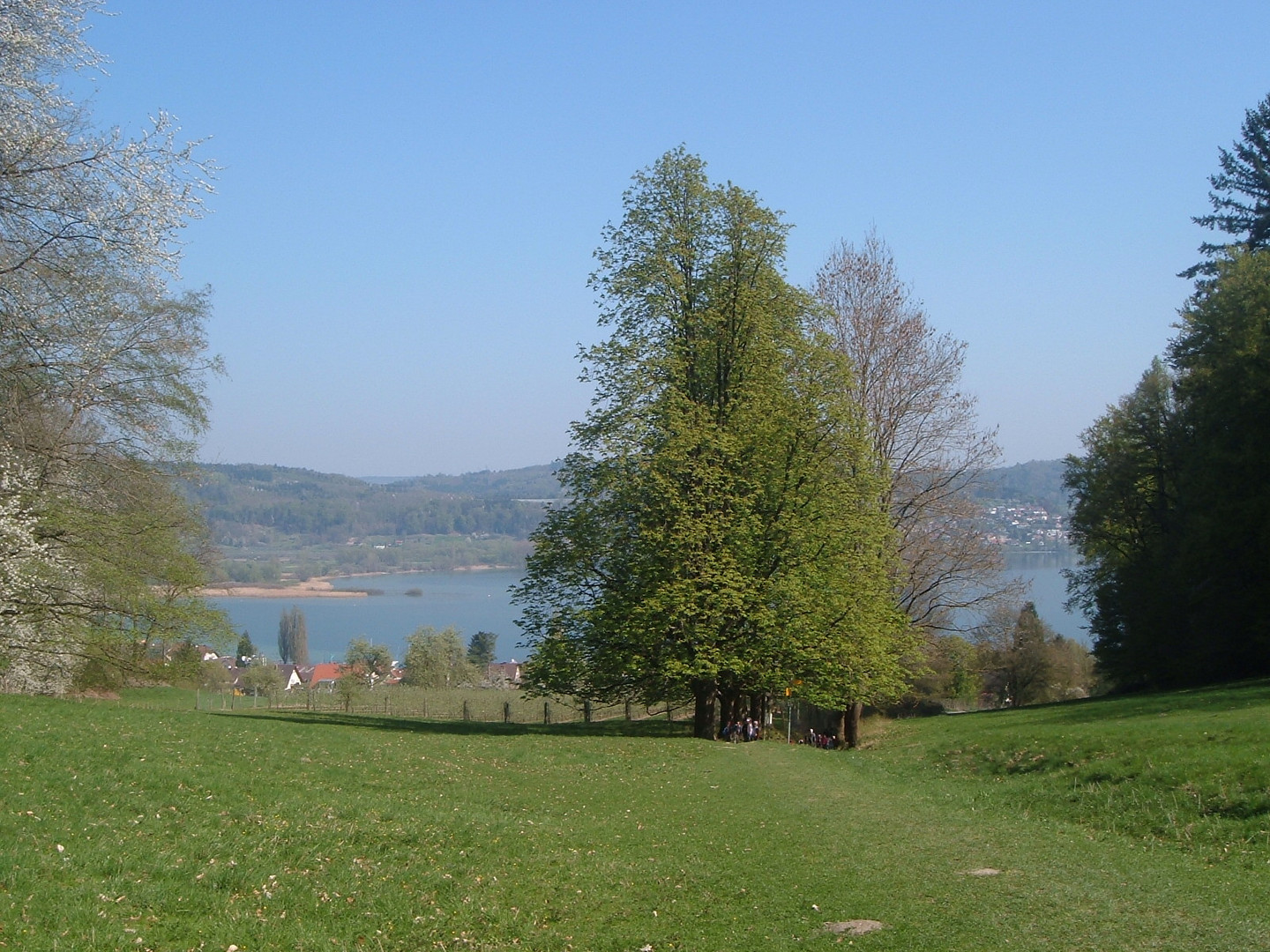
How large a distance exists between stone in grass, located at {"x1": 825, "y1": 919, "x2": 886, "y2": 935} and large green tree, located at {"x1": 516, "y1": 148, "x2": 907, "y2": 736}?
53.4 feet

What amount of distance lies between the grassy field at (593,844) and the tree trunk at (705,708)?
6.59 metres

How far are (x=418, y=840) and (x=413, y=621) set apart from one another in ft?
494

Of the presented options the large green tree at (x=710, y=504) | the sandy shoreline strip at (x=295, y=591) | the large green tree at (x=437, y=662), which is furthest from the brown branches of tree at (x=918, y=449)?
the sandy shoreline strip at (x=295, y=591)

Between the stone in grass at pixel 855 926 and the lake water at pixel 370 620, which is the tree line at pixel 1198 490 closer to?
the stone in grass at pixel 855 926

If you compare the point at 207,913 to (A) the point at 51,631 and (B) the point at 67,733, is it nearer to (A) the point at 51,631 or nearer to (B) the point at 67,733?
(B) the point at 67,733

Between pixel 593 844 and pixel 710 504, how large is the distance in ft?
51.4

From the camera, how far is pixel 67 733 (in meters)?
15.5

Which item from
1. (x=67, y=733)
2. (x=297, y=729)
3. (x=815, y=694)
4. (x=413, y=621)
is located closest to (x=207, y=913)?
(x=67, y=733)

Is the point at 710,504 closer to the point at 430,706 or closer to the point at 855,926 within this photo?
the point at 855,926

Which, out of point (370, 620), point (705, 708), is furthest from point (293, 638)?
point (705, 708)

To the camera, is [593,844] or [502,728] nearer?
[593,844]

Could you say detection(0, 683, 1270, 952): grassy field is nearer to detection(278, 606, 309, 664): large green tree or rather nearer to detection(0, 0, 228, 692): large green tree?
detection(0, 0, 228, 692): large green tree

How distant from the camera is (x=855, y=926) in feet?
30.9

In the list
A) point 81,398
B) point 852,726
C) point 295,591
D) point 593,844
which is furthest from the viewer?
point 295,591
